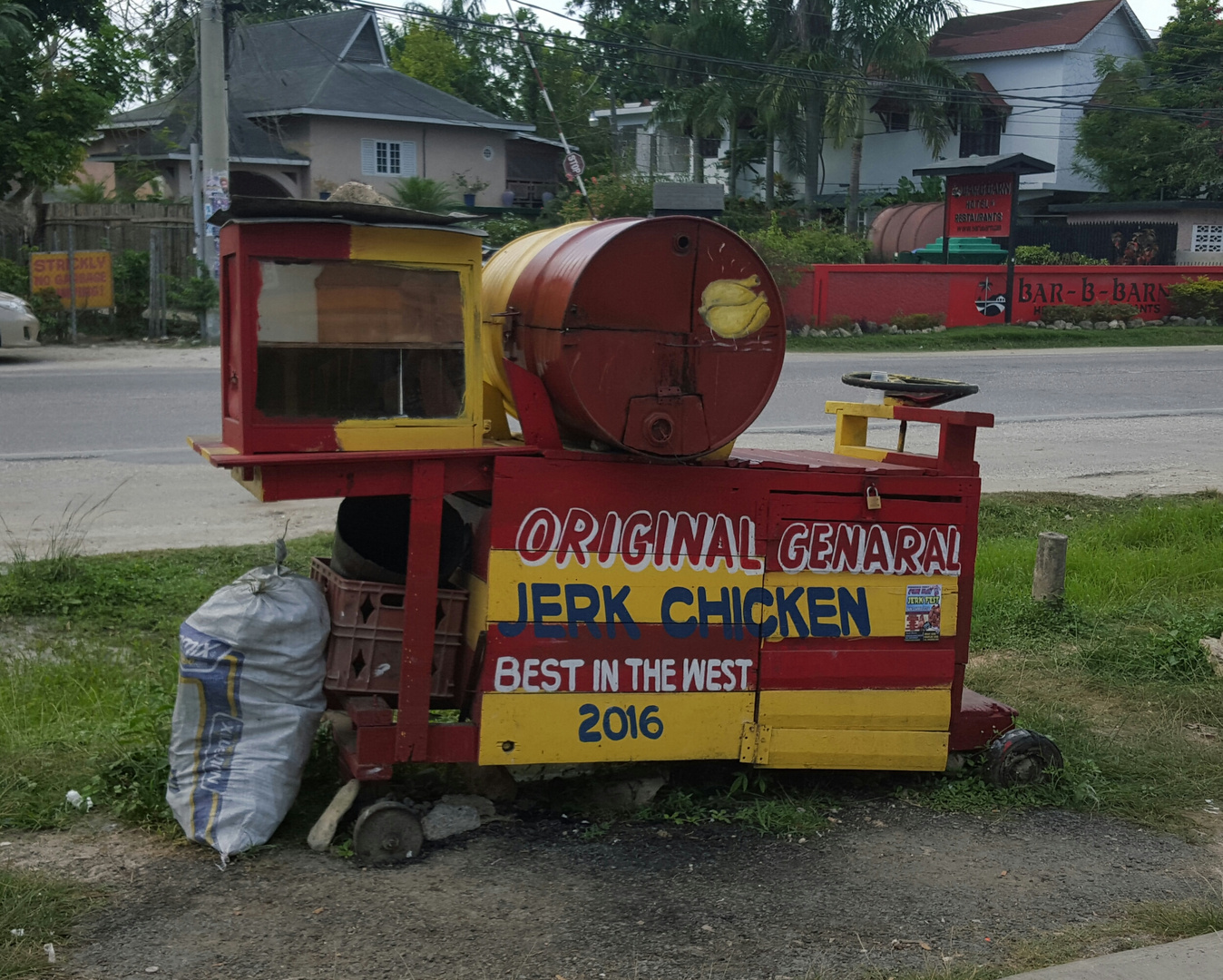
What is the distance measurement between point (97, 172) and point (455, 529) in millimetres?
39309

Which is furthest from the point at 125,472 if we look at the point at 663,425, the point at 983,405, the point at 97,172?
the point at 97,172

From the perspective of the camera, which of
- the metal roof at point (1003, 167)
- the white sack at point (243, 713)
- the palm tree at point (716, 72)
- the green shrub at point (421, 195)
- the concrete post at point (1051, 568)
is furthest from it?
the palm tree at point (716, 72)

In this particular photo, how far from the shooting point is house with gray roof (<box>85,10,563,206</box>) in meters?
35.3

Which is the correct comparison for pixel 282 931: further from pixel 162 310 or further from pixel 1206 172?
pixel 1206 172

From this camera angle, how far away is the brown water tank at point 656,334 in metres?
3.66

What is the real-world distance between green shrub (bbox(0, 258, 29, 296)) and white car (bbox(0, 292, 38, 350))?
127 inches

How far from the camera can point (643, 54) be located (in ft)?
145

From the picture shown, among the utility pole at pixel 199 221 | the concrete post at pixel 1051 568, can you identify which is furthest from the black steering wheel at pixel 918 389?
the utility pole at pixel 199 221

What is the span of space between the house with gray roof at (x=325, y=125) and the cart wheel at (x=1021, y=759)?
31995 millimetres

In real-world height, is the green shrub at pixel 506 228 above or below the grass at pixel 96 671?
above

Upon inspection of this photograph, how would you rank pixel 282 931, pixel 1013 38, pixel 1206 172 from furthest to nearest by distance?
pixel 1013 38, pixel 1206 172, pixel 282 931

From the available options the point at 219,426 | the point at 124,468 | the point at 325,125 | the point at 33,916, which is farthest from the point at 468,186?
the point at 33,916

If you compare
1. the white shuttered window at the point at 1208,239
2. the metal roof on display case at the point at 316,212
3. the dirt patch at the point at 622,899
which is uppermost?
the white shuttered window at the point at 1208,239

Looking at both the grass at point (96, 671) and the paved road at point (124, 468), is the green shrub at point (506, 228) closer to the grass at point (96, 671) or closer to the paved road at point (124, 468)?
the paved road at point (124, 468)
